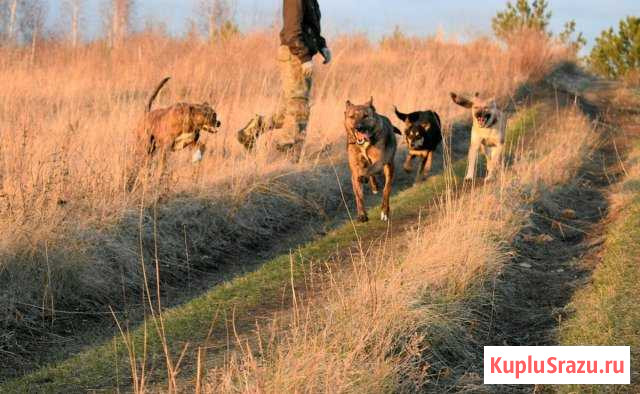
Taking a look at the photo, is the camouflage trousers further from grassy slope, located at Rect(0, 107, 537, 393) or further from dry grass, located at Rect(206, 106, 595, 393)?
dry grass, located at Rect(206, 106, 595, 393)

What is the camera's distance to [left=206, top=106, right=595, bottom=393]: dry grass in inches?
130

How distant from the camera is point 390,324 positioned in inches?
154

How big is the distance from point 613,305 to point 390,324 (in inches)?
59.0

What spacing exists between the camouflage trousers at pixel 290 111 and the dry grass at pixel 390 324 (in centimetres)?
307

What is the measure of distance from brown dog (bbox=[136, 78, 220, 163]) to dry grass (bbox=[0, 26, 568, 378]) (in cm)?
18

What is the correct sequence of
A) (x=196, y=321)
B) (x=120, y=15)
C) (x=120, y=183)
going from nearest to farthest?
(x=196, y=321), (x=120, y=183), (x=120, y=15)

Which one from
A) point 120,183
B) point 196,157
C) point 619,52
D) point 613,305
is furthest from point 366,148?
point 619,52

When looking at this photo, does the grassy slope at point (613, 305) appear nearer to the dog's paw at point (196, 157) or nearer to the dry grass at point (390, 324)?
the dry grass at point (390, 324)

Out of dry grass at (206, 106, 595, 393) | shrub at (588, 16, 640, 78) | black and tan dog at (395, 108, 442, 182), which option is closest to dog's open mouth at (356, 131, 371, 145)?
dry grass at (206, 106, 595, 393)

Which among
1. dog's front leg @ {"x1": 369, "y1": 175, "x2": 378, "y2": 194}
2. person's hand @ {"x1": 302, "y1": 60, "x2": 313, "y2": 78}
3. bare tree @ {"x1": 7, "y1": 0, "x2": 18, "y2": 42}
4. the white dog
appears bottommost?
dog's front leg @ {"x1": 369, "y1": 175, "x2": 378, "y2": 194}

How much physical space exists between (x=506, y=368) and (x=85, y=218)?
3.46 meters

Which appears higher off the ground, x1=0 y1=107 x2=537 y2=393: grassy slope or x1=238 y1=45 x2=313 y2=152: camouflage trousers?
x1=238 y1=45 x2=313 y2=152: camouflage trousers

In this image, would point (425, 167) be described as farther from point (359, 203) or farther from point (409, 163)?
point (359, 203)

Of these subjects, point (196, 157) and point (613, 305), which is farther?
point (196, 157)
